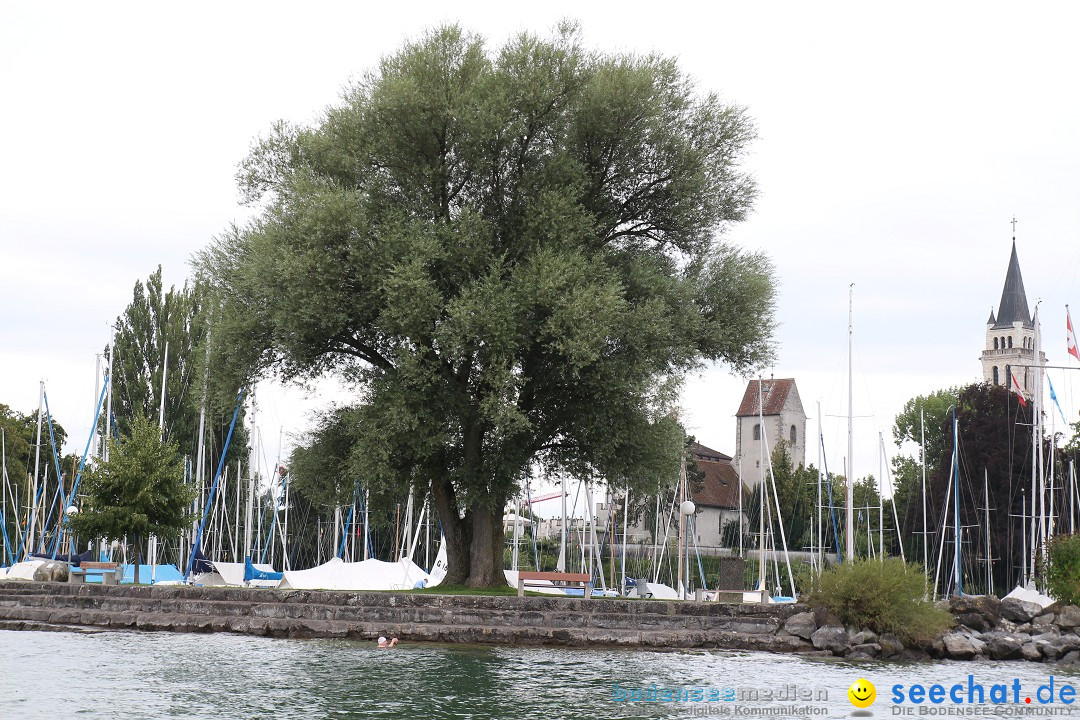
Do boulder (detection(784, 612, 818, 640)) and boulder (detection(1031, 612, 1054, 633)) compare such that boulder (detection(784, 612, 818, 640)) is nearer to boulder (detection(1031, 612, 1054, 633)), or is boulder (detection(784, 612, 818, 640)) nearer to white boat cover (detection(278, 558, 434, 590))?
boulder (detection(1031, 612, 1054, 633))

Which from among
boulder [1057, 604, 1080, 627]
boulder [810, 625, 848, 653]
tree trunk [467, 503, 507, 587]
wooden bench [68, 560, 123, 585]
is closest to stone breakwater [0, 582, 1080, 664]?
boulder [810, 625, 848, 653]

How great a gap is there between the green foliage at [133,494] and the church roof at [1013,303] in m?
119

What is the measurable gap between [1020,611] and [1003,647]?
388cm

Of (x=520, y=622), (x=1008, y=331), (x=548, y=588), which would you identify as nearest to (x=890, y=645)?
(x=520, y=622)

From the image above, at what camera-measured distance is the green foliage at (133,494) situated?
3266 centimetres

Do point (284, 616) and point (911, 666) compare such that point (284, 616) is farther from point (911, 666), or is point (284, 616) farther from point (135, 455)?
point (911, 666)

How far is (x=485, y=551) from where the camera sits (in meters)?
29.0

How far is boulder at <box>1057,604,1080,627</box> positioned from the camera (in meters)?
28.3

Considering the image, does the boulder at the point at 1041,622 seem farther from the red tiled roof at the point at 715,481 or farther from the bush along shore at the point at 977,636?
the red tiled roof at the point at 715,481

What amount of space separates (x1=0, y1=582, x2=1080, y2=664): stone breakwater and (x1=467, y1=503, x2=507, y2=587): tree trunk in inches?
125

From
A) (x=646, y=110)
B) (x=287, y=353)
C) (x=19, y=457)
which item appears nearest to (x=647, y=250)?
(x=646, y=110)

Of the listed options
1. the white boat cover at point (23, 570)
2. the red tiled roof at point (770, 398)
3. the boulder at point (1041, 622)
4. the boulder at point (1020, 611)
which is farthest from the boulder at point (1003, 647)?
the red tiled roof at point (770, 398)

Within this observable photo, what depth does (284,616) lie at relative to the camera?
25.8 meters

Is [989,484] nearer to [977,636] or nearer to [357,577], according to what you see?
[357,577]
